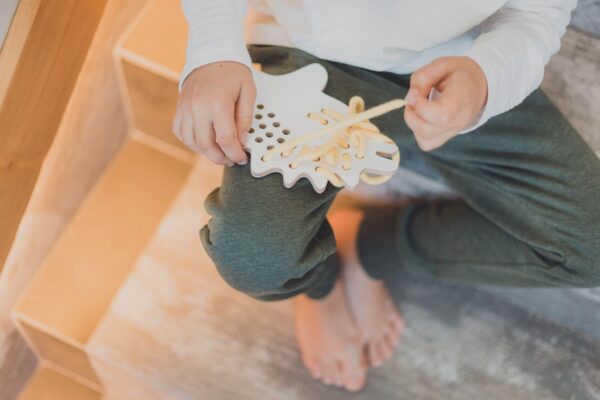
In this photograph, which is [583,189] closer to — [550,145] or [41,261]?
[550,145]

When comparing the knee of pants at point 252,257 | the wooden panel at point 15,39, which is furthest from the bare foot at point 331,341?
the wooden panel at point 15,39

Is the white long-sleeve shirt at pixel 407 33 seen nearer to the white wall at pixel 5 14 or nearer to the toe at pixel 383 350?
the white wall at pixel 5 14

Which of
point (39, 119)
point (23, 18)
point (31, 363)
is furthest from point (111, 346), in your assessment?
point (23, 18)

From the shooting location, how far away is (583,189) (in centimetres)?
72

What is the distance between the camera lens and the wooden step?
925 millimetres

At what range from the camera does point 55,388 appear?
100 centimetres

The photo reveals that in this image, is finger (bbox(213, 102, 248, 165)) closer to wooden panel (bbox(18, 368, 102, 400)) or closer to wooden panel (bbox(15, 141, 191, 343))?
wooden panel (bbox(15, 141, 191, 343))

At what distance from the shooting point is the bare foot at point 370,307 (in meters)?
0.95

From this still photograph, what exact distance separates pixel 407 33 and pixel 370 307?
0.43m

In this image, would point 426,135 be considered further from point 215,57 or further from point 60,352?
point 60,352

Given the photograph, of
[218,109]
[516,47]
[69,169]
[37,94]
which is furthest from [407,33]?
[69,169]

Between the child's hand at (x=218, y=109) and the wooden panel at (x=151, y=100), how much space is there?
0.29 metres

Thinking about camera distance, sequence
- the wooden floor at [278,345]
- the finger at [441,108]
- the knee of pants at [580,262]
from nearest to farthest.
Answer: the finger at [441,108] → the knee of pants at [580,262] → the wooden floor at [278,345]

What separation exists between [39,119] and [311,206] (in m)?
0.30
